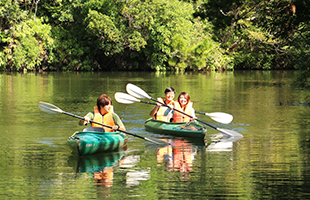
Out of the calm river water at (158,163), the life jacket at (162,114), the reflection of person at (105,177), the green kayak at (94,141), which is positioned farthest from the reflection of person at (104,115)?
the life jacket at (162,114)

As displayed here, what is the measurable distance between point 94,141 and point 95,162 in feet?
1.64

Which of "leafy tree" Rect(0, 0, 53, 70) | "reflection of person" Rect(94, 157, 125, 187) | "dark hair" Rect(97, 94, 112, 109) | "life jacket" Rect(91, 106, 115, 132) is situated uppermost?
"leafy tree" Rect(0, 0, 53, 70)

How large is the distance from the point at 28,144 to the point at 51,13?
31437 millimetres

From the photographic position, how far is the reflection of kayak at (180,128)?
34.5ft

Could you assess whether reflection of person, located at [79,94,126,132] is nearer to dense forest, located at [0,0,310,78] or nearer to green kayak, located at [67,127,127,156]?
green kayak, located at [67,127,127,156]

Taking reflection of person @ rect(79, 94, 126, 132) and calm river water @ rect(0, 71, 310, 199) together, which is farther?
reflection of person @ rect(79, 94, 126, 132)

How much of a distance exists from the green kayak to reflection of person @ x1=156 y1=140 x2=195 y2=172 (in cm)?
73

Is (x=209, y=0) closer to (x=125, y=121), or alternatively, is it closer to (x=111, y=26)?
(x=125, y=121)

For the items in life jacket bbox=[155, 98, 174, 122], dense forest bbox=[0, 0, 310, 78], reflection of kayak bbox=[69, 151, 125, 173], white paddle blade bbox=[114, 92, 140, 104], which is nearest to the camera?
reflection of kayak bbox=[69, 151, 125, 173]

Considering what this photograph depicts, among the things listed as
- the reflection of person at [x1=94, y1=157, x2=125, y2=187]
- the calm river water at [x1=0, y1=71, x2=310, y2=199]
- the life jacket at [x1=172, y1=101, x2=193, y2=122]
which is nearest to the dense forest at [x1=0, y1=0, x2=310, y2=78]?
the calm river water at [x1=0, y1=71, x2=310, y2=199]

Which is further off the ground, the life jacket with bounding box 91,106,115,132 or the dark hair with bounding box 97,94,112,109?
the dark hair with bounding box 97,94,112,109

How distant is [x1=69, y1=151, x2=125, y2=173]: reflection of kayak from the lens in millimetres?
7621

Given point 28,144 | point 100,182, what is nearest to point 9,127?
point 28,144

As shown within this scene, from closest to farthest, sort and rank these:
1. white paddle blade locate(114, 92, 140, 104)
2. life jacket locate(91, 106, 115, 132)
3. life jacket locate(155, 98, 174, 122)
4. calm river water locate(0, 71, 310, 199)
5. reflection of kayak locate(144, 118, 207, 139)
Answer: calm river water locate(0, 71, 310, 199) < life jacket locate(91, 106, 115, 132) < reflection of kayak locate(144, 118, 207, 139) < white paddle blade locate(114, 92, 140, 104) < life jacket locate(155, 98, 174, 122)
